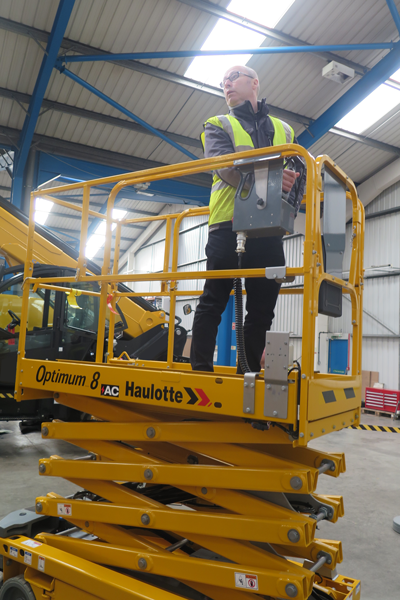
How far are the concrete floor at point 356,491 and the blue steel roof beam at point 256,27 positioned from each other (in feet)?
23.8

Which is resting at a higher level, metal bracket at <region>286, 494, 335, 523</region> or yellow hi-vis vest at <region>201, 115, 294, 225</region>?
yellow hi-vis vest at <region>201, 115, 294, 225</region>

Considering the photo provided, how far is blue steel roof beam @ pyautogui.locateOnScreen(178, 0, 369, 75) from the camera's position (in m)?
7.70

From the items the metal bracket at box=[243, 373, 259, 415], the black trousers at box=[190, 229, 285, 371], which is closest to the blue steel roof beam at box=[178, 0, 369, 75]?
the black trousers at box=[190, 229, 285, 371]

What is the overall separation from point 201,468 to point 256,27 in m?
8.21

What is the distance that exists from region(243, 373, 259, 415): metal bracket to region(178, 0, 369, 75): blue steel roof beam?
7.72 m

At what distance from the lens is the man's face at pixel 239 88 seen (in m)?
2.62

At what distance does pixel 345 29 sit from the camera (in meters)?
8.45

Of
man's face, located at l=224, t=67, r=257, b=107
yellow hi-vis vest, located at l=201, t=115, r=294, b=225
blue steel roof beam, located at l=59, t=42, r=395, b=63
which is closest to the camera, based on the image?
yellow hi-vis vest, located at l=201, t=115, r=294, b=225

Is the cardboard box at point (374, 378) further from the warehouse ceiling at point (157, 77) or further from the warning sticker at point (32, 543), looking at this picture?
the warning sticker at point (32, 543)

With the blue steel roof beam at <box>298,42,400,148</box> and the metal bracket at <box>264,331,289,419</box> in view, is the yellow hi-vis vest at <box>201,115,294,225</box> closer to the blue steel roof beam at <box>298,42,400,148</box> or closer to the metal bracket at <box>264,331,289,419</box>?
the metal bracket at <box>264,331,289,419</box>

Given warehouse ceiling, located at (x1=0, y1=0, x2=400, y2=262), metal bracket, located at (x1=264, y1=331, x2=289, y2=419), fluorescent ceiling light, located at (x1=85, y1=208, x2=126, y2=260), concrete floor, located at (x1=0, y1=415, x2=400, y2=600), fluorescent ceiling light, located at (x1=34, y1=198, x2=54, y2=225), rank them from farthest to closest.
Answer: fluorescent ceiling light, located at (x1=85, y1=208, x2=126, y2=260)
fluorescent ceiling light, located at (x1=34, y1=198, x2=54, y2=225)
warehouse ceiling, located at (x1=0, y1=0, x2=400, y2=262)
concrete floor, located at (x1=0, y1=415, x2=400, y2=600)
metal bracket, located at (x1=264, y1=331, x2=289, y2=419)

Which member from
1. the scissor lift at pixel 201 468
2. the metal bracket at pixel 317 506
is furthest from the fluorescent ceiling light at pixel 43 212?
the metal bracket at pixel 317 506

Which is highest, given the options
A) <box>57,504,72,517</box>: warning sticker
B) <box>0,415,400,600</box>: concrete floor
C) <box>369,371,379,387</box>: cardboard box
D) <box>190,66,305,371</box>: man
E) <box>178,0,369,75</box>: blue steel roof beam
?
<box>178,0,369,75</box>: blue steel roof beam

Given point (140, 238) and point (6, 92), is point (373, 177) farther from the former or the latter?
point (140, 238)
